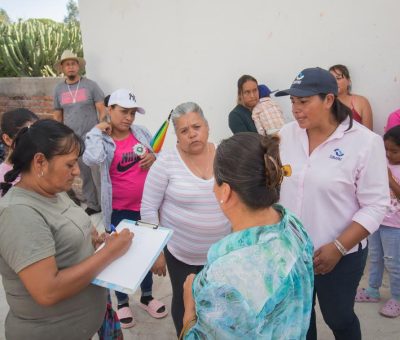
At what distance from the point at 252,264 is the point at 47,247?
0.80m

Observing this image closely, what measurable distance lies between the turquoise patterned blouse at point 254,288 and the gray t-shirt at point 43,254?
26.1 inches

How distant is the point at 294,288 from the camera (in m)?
1.18

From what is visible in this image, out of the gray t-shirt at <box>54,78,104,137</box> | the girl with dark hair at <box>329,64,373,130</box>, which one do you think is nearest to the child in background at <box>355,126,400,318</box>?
the girl with dark hair at <box>329,64,373,130</box>

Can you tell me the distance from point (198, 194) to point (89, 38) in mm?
4427

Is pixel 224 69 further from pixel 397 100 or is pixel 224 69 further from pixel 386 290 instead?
pixel 386 290

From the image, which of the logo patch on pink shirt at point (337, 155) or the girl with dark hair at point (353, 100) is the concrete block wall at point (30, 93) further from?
the logo patch on pink shirt at point (337, 155)

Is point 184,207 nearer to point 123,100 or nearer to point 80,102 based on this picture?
point 123,100

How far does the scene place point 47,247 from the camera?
1.43 m

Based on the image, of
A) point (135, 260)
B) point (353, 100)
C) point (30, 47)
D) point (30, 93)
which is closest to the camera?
point (135, 260)

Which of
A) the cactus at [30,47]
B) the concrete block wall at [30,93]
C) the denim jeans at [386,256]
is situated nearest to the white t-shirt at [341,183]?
the denim jeans at [386,256]

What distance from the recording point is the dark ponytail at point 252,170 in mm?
1259

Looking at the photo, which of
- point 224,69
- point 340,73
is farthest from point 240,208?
point 224,69

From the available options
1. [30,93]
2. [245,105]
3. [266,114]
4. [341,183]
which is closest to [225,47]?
[245,105]

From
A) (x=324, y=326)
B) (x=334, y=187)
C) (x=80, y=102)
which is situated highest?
(x=334, y=187)
